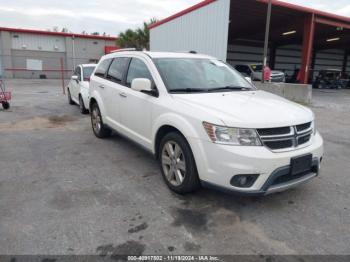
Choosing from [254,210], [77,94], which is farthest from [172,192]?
[77,94]

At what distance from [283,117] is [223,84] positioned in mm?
1317

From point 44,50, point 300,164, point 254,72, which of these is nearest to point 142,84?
point 300,164

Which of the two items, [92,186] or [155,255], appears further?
[92,186]

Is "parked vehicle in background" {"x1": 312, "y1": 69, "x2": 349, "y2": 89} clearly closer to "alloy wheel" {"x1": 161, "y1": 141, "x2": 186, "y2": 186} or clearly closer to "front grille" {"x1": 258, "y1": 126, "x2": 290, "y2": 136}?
"front grille" {"x1": 258, "y1": 126, "x2": 290, "y2": 136}

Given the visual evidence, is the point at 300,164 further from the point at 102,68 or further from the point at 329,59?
the point at 329,59

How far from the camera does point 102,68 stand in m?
5.82

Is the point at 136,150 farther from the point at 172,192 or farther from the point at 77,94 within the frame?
the point at 77,94

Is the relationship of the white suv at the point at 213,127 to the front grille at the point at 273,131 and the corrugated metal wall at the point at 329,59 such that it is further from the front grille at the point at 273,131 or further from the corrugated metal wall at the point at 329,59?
the corrugated metal wall at the point at 329,59

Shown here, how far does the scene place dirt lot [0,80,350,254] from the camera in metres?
2.61

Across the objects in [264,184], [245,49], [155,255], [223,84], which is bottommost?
[155,255]

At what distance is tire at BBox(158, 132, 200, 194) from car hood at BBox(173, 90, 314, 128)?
476mm

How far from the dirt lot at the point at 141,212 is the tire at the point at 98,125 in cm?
95

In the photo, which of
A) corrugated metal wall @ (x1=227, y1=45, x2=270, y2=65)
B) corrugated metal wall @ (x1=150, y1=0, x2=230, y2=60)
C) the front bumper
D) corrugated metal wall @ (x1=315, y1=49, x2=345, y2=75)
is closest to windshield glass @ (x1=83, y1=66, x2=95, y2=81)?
corrugated metal wall @ (x1=150, y1=0, x2=230, y2=60)

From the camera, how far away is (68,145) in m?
5.68
